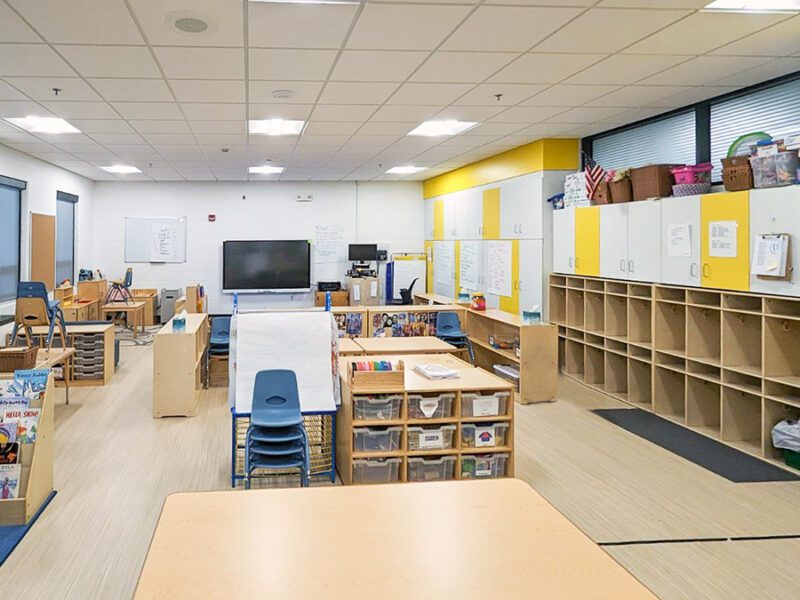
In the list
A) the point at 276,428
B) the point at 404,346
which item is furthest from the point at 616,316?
the point at 276,428

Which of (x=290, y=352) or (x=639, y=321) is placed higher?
(x=639, y=321)

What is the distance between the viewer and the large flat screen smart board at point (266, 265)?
11.7 meters

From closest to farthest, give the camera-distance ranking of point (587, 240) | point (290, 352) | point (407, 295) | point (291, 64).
A: 1. point (290, 352)
2. point (291, 64)
3. point (587, 240)
4. point (407, 295)

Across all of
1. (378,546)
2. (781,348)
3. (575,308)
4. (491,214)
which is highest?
(491,214)

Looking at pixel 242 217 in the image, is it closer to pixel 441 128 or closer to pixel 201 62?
pixel 441 128

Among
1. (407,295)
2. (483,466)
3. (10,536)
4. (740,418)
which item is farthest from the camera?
(407,295)

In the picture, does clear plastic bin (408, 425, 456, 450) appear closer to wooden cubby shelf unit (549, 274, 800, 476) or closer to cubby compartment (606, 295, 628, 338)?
wooden cubby shelf unit (549, 274, 800, 476)

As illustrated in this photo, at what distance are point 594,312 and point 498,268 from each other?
6.38 ft

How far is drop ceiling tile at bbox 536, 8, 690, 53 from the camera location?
351 cm

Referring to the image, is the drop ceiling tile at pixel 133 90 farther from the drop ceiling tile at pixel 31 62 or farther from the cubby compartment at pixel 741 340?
the cubby compartment at pixel 741 340

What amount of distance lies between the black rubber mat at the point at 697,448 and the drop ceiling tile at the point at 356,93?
3.47 metres

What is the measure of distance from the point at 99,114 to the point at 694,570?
19.5ft

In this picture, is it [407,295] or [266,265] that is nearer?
[407,295]

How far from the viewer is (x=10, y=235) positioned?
7.95m
